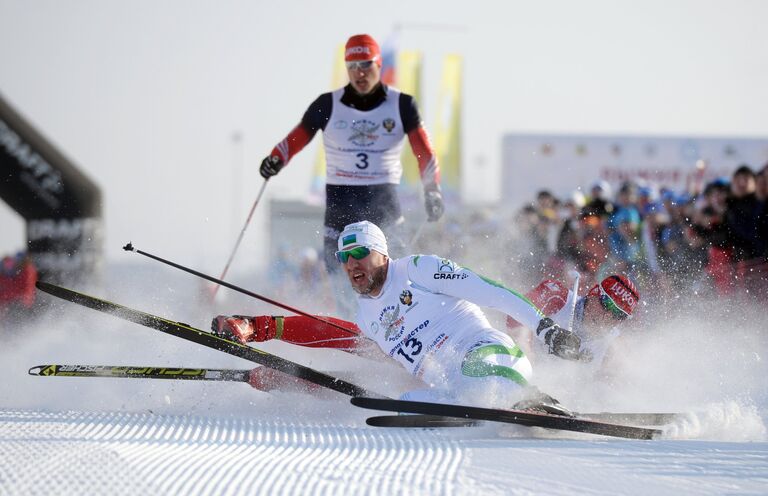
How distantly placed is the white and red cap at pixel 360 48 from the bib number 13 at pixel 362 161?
2.31ft

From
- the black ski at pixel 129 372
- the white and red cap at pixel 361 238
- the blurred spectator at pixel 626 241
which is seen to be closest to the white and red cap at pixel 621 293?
the white and red cap at pixel 361 238

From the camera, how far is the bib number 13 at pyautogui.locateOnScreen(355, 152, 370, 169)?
750 cm

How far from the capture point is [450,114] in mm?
21469

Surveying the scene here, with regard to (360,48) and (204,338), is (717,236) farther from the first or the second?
(204,338)

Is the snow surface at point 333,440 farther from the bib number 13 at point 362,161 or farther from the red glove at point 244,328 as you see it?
the bib number 13 at point 362,161

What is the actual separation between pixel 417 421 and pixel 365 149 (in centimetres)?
292

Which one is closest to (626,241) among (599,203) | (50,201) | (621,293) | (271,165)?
(599,203)

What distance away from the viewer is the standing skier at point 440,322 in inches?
207

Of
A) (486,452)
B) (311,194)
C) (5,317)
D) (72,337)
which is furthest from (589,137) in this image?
(486,452)

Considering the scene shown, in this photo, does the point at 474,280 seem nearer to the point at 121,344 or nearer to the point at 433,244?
the point at 121,344

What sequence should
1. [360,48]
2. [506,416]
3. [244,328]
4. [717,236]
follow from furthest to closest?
[717,236] → [360,48] → [244,328] → [506,416]

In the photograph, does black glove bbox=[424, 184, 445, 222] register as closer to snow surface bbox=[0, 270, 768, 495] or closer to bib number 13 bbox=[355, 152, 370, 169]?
bib number 13 bbox=[355, 152, 370, 169]

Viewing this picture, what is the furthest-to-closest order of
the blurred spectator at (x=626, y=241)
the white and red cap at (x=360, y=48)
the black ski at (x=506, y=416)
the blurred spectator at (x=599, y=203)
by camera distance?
1. the blurred spectator at (x=599, y=203)
2. the blurred spectator at (x=626, y=241)
3. the white and red cap at (x=360, y=48)
4. the black ski at (x=506, y=416)

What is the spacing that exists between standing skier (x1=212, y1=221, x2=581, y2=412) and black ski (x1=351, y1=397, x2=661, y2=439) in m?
0.23
